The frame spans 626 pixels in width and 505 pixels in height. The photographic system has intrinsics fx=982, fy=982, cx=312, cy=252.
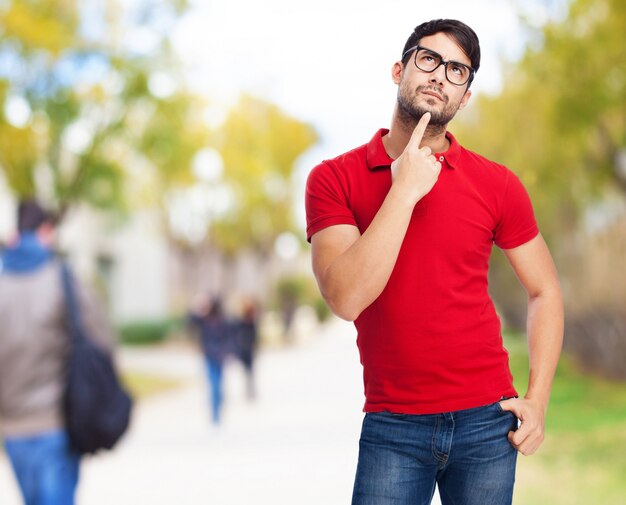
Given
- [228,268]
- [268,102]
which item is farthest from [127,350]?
[228,268]

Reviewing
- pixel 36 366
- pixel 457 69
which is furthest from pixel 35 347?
pixel 457 69

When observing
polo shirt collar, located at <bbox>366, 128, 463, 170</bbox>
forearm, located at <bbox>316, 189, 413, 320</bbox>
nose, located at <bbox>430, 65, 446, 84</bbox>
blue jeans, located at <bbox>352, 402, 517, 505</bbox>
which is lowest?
blue jeans, located at <bbox>352, 402, 517, 505</bbox>

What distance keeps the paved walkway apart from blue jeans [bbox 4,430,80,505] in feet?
5.67

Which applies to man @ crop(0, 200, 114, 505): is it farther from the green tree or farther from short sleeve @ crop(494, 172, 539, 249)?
the green tree

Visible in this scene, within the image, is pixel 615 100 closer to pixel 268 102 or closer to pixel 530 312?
pixel 530 312

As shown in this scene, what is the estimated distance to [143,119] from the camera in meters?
17.1

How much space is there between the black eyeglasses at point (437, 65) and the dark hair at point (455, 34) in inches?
1.4

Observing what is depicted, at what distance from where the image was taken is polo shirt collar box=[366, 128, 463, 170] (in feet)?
8.80

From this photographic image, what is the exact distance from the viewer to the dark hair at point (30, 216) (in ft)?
13.2

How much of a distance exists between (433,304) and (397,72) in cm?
65

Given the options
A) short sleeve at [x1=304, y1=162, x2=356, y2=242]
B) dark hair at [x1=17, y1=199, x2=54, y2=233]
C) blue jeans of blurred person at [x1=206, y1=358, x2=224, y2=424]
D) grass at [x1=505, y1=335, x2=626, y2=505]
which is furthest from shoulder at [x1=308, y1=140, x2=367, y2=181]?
blue jeans of blurred person at [x1=206, y1=358, x2=224, y2=424]

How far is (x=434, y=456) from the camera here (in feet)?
8.63

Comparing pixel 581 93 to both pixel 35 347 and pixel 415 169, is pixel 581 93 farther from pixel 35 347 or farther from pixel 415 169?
pixel 415 169

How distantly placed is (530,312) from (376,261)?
2.00 feet
